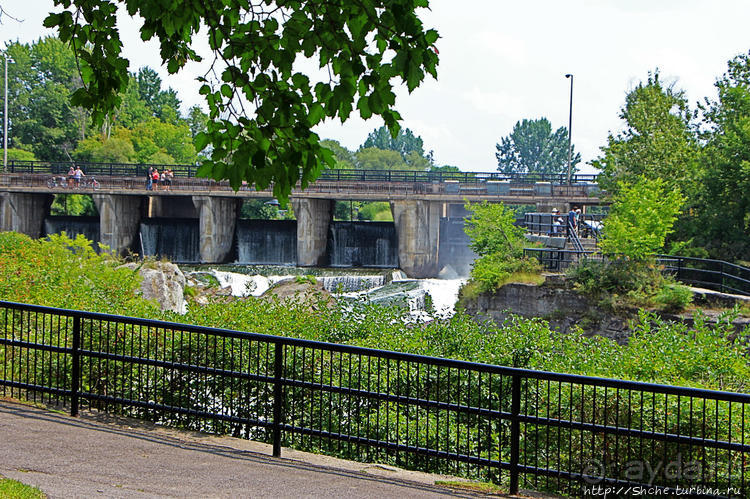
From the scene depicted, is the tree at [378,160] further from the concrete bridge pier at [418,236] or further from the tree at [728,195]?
the tree at [728,195]

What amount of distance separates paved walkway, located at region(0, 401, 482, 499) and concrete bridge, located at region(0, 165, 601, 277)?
39749mm

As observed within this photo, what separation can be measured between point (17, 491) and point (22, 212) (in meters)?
54.5

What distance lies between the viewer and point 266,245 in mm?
52844

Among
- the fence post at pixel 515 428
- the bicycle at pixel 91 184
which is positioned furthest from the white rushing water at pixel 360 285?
the fence post at pixel 515 428

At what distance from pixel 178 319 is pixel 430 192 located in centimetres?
3766

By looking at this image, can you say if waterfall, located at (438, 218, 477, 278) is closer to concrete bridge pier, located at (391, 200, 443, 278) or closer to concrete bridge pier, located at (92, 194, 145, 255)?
concrete bridge pier, located at (391, 200, 443, 278)

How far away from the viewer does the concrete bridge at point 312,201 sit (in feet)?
158

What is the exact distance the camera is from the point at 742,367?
11727 millimetres

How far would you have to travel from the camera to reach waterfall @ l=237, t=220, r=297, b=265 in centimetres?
5250

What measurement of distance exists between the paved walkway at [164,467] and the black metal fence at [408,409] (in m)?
0.26

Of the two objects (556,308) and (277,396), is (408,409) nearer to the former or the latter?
(277,396)

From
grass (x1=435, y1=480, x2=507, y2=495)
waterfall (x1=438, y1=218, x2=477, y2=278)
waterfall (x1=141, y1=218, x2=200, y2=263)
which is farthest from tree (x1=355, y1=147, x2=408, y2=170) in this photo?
grass (x1=435, y1=480, x2=507, y2=495)

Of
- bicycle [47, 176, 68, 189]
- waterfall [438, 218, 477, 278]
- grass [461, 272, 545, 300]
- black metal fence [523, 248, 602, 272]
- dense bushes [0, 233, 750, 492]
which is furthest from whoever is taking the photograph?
bicycle [47, 176, 68, 189]

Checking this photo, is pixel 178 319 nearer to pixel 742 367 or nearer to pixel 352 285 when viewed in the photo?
pixel 742 367
